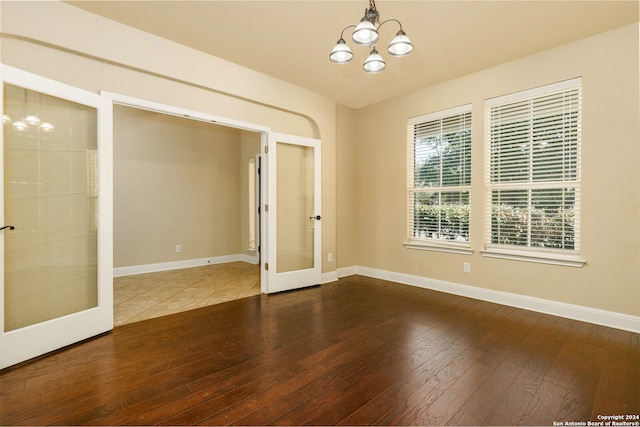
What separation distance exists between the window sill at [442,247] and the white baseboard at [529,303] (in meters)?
0.43

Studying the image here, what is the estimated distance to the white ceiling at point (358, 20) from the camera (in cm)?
261

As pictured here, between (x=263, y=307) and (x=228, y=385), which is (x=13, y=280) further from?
(x=263, y=307)

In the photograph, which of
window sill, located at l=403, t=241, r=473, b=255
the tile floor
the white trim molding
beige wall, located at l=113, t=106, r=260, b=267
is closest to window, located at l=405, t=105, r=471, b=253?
window sill, located at l=403, t=241, r=473, b=255

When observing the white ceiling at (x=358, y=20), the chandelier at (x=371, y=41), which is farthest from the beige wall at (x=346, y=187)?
the chandelier at (x=371, y=41)

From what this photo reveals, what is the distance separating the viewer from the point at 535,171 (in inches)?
135

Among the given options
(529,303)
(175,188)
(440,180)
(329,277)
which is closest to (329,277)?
(329,277)

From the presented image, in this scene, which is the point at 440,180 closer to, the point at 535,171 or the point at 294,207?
the point at 535,171

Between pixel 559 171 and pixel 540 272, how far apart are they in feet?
3.63

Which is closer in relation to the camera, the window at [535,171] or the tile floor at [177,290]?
the window at [535,171]

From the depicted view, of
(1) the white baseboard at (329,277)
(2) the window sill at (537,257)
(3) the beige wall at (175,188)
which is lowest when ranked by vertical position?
(1) the white baseboard at (329,277)

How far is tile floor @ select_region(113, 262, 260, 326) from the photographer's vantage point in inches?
137

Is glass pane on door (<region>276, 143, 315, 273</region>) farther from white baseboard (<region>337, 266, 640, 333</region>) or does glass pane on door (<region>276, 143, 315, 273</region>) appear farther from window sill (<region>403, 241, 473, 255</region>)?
window sill (<region>403, 241, 473, 255</region>)

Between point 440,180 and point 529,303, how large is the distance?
183 cm

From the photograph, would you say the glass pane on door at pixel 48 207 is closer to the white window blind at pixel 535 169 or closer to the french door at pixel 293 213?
the french door at pixel 293 213
